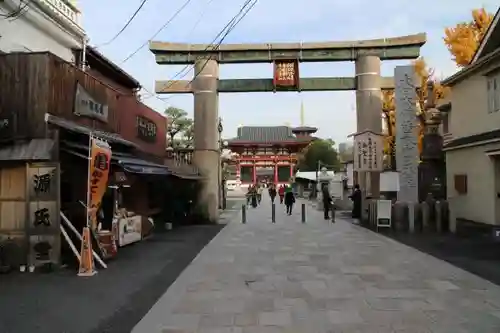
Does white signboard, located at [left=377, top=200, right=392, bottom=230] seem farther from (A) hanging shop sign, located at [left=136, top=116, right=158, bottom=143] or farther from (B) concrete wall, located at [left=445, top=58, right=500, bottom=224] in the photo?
(A) hanging shop sign, located at [left=136, top=116, right=158, bottom=143]

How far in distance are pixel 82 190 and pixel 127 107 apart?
4.71m

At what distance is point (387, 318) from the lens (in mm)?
6746

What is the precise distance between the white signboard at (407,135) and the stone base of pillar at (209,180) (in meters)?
7.79

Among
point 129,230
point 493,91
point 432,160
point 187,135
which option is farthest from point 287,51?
point 187,135

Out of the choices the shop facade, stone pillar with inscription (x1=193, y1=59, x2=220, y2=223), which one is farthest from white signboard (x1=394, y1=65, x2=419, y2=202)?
the shop facade

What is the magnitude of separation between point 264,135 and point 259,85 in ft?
144

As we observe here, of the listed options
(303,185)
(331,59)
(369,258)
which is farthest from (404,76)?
(303,185)

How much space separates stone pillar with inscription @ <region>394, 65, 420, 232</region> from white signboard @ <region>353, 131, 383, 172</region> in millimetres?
1908

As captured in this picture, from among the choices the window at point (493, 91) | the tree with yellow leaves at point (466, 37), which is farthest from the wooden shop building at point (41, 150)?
the tree with yellow leaves at point (466, 37)

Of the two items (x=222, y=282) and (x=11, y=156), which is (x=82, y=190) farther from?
(x=222, y=282)

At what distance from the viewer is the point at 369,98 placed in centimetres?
A: 2180

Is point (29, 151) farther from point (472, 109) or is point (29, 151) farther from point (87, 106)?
point (472, 109)

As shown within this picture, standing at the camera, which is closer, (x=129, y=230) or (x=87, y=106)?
(x=87, y=106)

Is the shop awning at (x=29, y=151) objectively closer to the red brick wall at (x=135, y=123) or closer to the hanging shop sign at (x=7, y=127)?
the hanging shop sign at (x=7, y=127)
